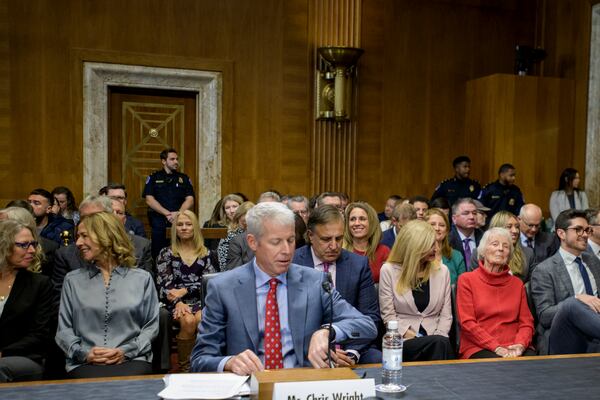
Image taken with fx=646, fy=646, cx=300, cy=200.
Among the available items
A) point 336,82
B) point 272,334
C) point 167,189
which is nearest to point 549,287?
point 272,334

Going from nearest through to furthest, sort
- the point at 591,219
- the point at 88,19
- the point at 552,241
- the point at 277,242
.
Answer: the point at 277,242, the point at 591,219, the point at 552,241, the point at 88,19

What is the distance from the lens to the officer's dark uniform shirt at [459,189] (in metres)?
8.54

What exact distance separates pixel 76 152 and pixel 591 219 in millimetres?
5736

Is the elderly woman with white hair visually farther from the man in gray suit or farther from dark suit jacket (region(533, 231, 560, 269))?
dark suit jacket (region(533, 231, 560, 269))

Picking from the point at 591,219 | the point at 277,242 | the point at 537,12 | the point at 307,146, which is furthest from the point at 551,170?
the point at 277,242

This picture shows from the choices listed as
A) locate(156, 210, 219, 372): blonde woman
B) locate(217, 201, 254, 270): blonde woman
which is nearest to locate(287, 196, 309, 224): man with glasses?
locate(217, 201, 254, 270): blonde woman

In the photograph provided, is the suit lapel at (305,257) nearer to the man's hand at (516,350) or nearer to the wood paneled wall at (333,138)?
the man's hand at (516,350)

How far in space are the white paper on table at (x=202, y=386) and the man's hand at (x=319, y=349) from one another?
0.28 m

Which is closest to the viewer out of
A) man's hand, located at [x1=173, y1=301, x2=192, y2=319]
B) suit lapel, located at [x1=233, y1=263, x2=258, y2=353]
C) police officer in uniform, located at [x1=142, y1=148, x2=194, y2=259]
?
suit lapel, located at [x1=233, y1=263, x2=258, y2=353]

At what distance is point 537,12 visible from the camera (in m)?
9.81

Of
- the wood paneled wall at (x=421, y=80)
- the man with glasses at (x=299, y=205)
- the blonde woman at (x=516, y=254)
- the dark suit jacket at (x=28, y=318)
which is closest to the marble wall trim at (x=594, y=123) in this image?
the wood paneled wall at (x=421, y=80)

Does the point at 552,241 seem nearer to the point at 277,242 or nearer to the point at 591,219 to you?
the point at 591,219

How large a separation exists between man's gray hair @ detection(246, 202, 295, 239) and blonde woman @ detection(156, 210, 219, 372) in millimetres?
2066

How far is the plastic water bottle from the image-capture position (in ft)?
7.34
